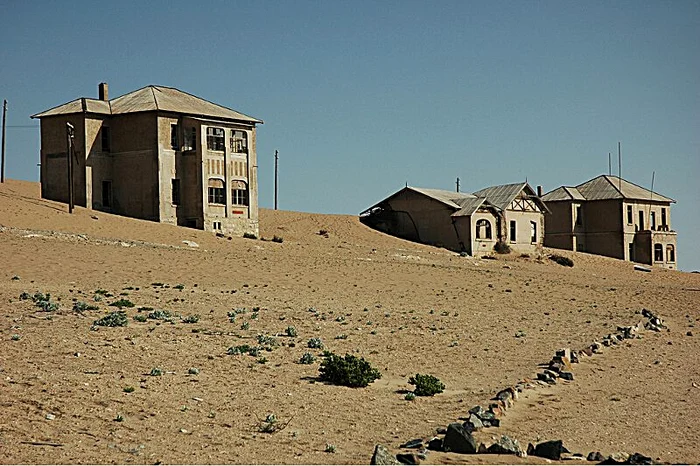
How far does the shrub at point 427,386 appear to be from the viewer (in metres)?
15.7

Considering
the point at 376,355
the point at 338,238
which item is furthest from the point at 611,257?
the point at 376,355

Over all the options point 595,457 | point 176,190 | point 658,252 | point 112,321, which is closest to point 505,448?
point 595,457

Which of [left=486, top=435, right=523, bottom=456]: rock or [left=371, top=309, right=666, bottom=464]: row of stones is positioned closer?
[left=371, top=309, right=666, bottom=464]: row of stones

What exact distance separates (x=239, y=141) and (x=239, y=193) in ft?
10.3

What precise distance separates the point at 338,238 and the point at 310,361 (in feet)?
140

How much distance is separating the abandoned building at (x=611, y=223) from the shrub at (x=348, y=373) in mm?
58110

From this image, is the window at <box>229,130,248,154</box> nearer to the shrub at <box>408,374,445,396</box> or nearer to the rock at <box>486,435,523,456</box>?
the shrub at <box>408,374,445,396</box>

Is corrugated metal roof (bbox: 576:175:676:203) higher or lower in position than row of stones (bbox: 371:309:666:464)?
higher

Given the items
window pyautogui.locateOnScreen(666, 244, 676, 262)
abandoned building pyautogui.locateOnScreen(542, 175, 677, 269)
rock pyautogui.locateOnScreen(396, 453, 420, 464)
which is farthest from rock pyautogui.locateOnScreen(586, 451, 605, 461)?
window pyautogui.locateOnScreen(666, 244, 676, 262)

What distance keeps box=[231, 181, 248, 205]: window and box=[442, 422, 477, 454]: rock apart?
4248 cm

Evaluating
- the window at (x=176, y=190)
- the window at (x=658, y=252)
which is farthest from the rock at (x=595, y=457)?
the window at (x=658, y=252)

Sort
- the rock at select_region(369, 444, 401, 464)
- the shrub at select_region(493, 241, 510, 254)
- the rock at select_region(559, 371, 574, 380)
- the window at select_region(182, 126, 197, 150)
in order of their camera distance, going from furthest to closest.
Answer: the shrub at select_region(493, 241, 510, 254) < the window at select_region(182, 126, 197, 150) < the rock at select_region(559, 371, 574, 380) < the rock at select_region(369, 444, 401, 464)

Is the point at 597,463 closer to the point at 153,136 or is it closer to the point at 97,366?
the point at 97,366

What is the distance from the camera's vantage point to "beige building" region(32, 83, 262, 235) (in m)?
50.8
